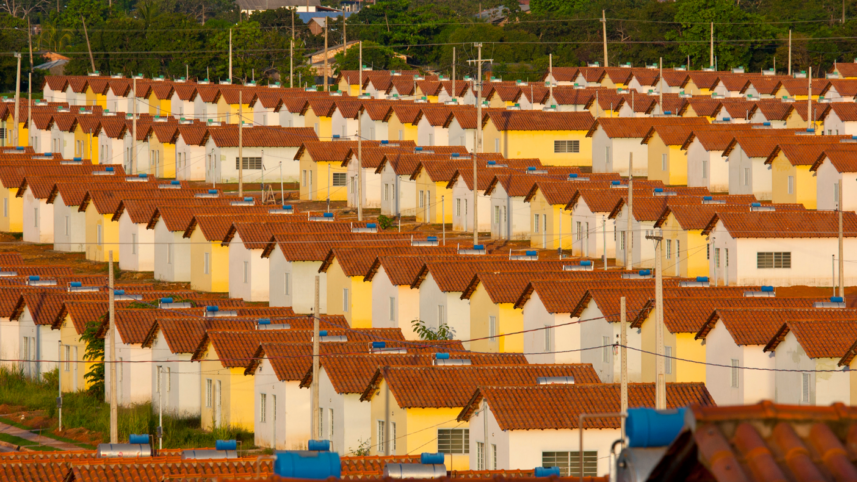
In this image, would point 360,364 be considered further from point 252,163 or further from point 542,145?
point 542,145

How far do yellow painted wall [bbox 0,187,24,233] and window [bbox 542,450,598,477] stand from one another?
52485mm

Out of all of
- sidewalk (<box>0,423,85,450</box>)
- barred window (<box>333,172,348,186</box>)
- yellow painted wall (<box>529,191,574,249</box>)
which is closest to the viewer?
sidewalk (<box>0,423,85,450</box>)

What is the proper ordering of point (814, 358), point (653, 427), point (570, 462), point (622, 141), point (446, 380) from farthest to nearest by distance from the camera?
point (622, 141) → point (814, 358) → point (446, 380) → point (570, 462) → point (653, 427)

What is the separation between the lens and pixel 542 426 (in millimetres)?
35969

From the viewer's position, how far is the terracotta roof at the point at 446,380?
38.9m

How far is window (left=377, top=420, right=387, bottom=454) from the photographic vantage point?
40.1 meters

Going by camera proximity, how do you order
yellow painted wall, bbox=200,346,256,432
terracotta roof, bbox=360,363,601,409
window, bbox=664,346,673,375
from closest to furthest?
terracotta roof, bbox=360,363,601,409 < yellow painted wall, bbox=200,346,256,432 < window, bbox=664,346,673,375

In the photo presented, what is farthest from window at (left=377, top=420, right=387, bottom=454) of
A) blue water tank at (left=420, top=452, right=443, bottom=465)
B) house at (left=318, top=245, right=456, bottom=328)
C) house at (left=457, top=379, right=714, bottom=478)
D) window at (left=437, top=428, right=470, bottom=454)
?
house at (left=318, top=245, right=456, bottom=328)

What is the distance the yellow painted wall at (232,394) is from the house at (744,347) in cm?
1388

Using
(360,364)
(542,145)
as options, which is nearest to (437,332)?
(360,364)

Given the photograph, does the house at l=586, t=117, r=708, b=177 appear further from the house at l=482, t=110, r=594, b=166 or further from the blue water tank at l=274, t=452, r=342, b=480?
the blue water tank at l=274, t=452, r=342, b=480

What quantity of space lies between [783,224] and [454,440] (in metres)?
25.9

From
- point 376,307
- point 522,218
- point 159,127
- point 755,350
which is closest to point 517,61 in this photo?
point 159,127

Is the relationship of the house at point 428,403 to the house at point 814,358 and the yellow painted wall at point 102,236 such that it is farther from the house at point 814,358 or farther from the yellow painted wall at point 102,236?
the yellow painted wall at point 102,236
